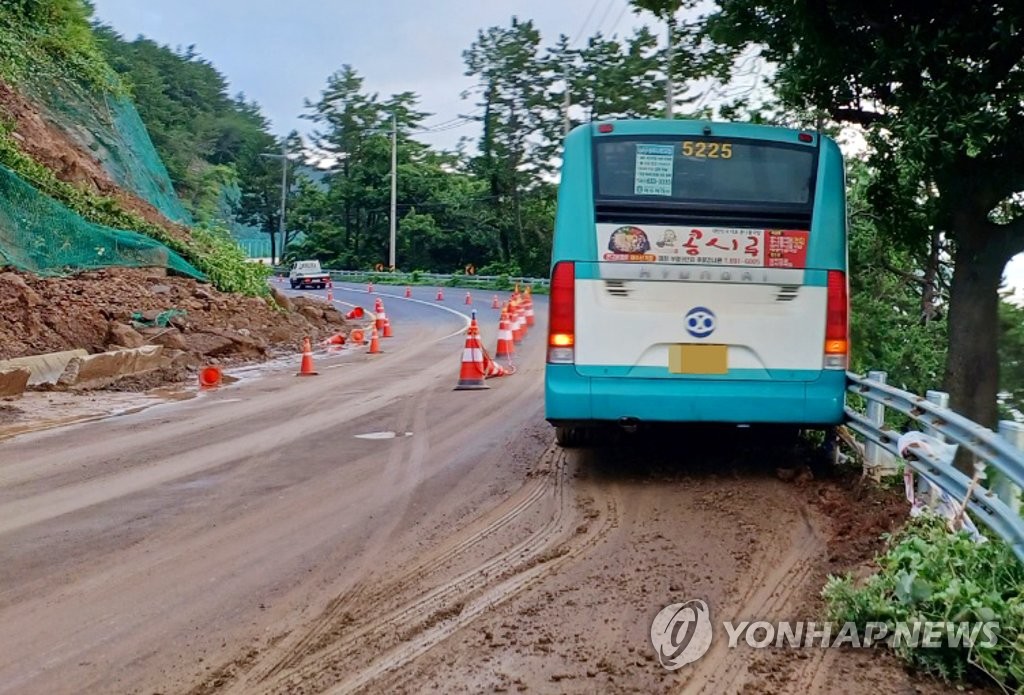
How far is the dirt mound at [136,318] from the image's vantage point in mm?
15281

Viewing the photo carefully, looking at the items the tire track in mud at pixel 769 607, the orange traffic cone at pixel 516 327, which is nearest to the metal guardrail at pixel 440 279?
the orange traffic cone at pixel 516 327

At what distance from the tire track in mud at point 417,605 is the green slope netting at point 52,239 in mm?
13979

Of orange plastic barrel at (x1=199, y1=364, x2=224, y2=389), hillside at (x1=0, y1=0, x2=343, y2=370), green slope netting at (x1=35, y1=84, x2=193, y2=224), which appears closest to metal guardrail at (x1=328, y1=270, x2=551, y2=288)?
hillside at (x1=0, y1=0, x2=343, y2=370)

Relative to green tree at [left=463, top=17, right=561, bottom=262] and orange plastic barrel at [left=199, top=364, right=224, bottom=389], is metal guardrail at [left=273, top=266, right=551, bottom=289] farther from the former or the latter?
orange plastic barrel at [left=199, top=364, right=224, bottom=389]

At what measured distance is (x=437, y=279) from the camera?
5788 centimetres

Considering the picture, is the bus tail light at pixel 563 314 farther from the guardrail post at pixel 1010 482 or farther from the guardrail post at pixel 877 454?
the guardrail post at pixel 1010 482

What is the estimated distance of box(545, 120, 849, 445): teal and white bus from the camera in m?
7.26

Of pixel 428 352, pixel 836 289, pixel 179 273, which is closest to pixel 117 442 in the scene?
pixel 836 289

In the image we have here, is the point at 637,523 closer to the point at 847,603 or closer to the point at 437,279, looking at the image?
the point at 847,603

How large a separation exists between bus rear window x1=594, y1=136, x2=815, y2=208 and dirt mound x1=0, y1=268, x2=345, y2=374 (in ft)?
35.4

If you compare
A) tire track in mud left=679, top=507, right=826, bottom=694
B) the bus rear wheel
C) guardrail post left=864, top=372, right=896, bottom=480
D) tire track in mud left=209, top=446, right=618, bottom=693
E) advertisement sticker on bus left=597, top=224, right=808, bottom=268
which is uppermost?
advertisement sticker on bus left=597, top=224, right=808, bottom=268

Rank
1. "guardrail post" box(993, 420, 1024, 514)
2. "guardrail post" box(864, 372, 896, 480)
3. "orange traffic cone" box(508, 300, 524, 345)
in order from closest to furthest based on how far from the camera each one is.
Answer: "guardrail post" box(993, 420, 1024, 514) < "guardrail post" box(864, 372, 896, 480) < "orange traffic cone" box(508, 300, 524, 345)

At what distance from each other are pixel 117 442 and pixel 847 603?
7984mm

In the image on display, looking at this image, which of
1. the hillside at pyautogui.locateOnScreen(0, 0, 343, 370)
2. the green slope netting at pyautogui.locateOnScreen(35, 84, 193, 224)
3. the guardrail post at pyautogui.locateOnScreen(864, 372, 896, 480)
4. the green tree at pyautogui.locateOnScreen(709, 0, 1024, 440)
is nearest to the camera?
the guardrail post at pyautogui.locateOnScreen(864, 372, 896, 480)
